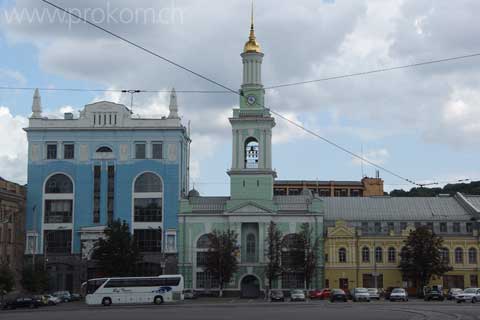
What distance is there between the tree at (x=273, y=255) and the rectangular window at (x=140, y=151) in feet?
55.4

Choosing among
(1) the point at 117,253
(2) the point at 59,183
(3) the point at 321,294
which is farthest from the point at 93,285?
(2) the point at 59,183

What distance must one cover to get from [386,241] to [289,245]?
12382 mm

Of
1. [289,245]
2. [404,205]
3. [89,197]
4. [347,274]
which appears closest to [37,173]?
[89,197]

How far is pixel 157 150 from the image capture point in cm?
9912

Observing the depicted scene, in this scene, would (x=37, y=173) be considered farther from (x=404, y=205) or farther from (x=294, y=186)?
(x=294, y=186)

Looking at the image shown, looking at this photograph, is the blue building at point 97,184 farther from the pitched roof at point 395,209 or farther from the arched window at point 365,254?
the arched window at point 365,254

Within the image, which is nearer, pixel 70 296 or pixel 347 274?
pixel 70 296

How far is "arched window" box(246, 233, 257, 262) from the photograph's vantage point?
3841 inches

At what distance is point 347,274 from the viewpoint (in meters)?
99.0

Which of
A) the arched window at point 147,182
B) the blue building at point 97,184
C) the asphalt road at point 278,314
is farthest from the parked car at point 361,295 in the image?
the arched window at point 147,182

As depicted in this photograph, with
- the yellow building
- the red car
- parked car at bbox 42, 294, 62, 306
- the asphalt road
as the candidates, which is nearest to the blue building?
parked car at bbox 42, 294, 62, 306

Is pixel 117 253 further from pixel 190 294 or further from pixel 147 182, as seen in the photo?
pixel 147 182

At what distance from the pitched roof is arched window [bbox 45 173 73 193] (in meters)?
31.0

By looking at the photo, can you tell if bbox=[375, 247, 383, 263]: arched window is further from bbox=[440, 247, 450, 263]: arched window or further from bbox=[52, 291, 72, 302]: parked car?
bbox=[52, 291, 72, 302]: parked car
